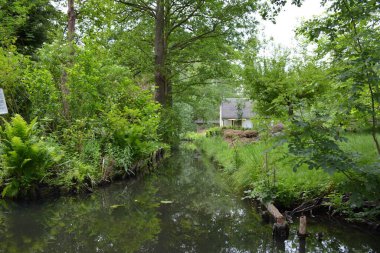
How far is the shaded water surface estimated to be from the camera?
442 cm

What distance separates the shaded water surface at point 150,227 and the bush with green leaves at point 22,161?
0.39 meters

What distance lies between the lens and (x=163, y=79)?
630 inches

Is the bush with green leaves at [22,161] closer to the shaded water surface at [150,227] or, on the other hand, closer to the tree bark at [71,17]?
the shaded water surface at [150,227]

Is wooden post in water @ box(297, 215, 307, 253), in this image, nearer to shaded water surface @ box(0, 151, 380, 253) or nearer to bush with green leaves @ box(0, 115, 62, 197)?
shaded water surface @ box(0, 151, 380, 253)

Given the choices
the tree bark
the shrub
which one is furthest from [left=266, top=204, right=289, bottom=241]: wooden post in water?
the shrub

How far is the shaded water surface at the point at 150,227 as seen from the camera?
14.5 ft

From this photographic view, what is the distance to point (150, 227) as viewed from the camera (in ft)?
17.1

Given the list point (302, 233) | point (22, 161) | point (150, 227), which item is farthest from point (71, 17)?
point (302, 233)

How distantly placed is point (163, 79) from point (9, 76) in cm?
827

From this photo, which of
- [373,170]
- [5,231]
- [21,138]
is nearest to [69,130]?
[21,138]

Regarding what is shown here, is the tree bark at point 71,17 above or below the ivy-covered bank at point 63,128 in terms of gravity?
above

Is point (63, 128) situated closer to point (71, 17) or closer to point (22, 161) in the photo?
point (22, 161)

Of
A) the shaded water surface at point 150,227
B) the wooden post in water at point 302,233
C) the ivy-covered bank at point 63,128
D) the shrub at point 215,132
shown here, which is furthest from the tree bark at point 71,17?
the shrub at point 215,132

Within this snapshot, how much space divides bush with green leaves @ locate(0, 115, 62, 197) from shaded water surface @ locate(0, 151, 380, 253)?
39 cm
